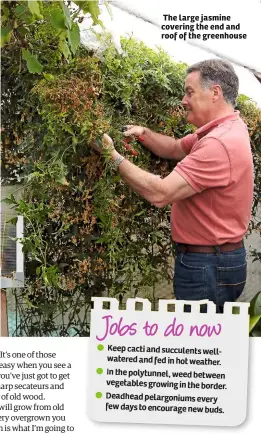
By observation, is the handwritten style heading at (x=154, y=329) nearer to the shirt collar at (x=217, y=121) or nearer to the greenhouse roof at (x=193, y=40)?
the shirt collar at (x=217, y=121)

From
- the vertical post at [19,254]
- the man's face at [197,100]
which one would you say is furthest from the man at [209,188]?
the vertical post at [19,254]

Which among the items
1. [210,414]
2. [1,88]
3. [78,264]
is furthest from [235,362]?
[1,88]

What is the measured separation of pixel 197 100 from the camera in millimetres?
2182

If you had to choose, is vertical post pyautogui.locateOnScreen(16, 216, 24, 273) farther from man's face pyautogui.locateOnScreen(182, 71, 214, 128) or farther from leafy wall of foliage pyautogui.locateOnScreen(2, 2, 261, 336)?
man's face pyautogui.locateOnScreen(182, 71, 214, 128)

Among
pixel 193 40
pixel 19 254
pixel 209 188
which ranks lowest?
pixel 19 254

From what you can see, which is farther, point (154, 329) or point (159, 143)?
point (159, 143)

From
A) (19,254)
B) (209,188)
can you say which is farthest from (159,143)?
(19,254)

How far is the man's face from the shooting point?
7.11ft

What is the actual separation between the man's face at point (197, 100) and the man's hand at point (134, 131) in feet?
0.46

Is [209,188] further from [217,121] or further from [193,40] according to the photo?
[193,40]

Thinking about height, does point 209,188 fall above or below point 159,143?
below

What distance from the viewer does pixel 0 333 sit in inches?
83.0

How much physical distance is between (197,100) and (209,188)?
25 centimetres

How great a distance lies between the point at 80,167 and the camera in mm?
2180
